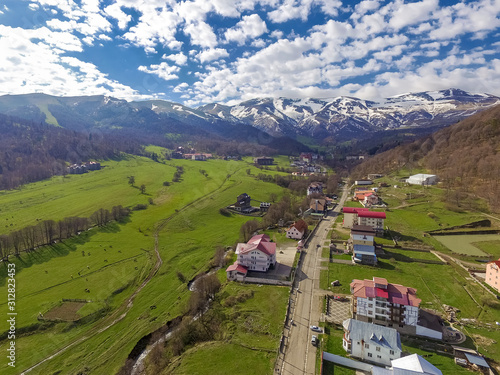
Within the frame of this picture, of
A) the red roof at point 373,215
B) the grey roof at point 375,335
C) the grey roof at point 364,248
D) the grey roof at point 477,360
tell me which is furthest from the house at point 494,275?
the grey roof at point 375,335

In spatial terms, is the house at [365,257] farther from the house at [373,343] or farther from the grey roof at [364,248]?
the house at [373,343]

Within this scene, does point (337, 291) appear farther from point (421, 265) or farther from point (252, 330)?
point (421, 265)

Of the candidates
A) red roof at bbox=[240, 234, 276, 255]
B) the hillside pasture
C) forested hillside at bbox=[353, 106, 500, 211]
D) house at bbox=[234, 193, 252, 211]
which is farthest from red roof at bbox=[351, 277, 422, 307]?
house at bbox=[234, 193, 252, 211]

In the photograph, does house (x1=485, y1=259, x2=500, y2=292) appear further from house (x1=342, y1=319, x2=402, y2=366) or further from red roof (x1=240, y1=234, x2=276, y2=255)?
red roof (x1=240, y1=234, x2=276, y2=255)

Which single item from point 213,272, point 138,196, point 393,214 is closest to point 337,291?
point 213,272

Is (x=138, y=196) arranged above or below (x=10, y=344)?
above

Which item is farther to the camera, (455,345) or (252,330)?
(252,330)

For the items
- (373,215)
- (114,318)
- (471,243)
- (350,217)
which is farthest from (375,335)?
(471,243)

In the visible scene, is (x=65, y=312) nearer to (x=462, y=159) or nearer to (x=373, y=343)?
(x=373, y=343)
